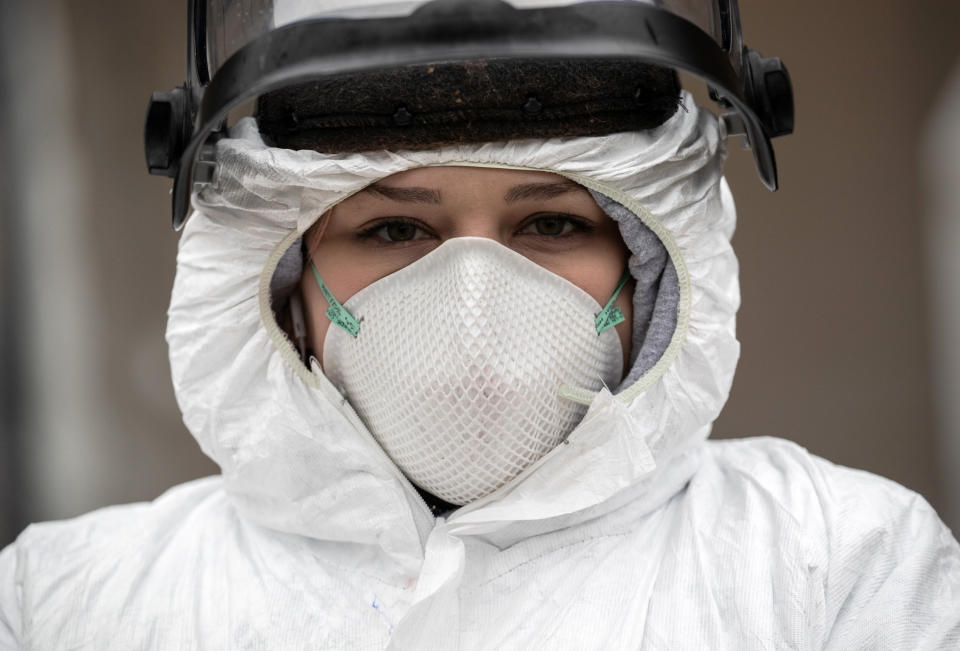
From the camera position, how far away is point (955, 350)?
2.54 meters

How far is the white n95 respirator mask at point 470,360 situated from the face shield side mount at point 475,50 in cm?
26

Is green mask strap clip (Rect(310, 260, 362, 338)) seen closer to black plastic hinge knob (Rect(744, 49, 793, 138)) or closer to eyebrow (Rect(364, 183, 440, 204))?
eyebrow (Rect(364, 183, 440, 204))

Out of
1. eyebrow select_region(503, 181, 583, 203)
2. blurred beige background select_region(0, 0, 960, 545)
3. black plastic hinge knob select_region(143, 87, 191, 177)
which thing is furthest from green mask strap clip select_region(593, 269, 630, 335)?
blurred beige background select_region(0, 0, 960, 545)

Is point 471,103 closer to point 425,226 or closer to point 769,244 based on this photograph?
point 425,226

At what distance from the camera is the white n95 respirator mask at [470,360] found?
3.73 feet

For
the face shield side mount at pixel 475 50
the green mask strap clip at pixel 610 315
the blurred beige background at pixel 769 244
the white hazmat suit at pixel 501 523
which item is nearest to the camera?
the face shield side mount at pixel 475 50

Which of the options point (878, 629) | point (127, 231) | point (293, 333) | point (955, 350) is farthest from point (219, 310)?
point (955, 350)

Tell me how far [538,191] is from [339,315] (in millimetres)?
311

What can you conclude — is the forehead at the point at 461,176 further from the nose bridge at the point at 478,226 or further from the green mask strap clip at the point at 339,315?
the green mask strap clip at the point at 339,315

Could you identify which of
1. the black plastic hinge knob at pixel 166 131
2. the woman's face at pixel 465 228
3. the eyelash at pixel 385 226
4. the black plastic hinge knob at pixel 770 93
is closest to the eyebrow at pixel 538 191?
the woman's face at pixel 465 228

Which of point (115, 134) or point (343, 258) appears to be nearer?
point (343, 258)

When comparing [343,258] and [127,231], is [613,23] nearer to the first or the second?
[343,258]

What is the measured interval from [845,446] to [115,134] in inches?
89.6

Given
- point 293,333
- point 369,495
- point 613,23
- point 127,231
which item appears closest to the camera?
point 613,23
